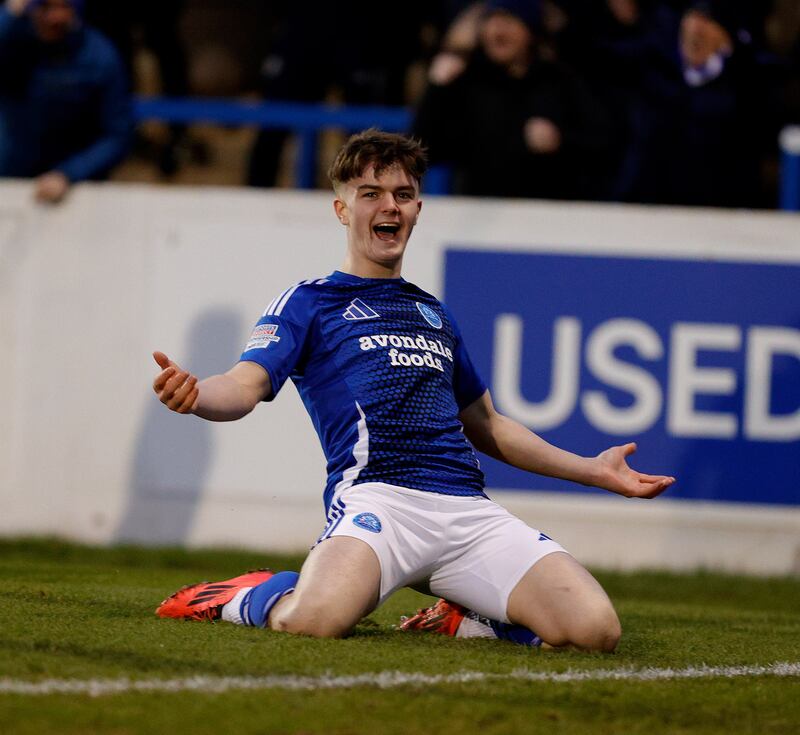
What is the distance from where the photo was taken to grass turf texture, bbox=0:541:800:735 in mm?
3463

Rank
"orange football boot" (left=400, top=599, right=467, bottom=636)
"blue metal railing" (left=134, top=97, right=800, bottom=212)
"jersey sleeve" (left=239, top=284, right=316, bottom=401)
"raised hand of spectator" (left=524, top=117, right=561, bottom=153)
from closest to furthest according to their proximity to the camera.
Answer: "jersey sleeve" (left=239, top=284, right=316, bottom=401) < "orange football boot" (left=400, top=599, right=467, bottom=636) < "raised hand of spectator" (left=524, top=117, right=561, bottom=153) < "blue metal railing" (left=134, top=97, right=800, bottom=212)

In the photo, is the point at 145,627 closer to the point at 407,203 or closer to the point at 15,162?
the point at 407,203

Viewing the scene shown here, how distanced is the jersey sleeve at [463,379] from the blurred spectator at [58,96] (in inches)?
149

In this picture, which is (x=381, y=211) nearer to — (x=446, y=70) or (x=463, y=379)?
(x=463, y=379)

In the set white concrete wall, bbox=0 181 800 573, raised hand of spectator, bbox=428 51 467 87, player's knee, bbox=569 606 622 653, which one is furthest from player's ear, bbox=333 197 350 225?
raised hand of spectator, bbox=428 51 467 87

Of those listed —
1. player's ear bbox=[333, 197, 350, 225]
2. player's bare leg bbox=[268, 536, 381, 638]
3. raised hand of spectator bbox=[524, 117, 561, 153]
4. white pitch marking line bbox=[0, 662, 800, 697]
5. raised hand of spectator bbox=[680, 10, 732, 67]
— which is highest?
raised hand of spectator bbox=[680, 10, 732, 67]

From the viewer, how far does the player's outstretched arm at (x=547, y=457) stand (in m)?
4.89

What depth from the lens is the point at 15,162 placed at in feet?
29.0

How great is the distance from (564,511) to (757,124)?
7.71ft

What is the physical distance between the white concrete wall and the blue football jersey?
3.02 metres

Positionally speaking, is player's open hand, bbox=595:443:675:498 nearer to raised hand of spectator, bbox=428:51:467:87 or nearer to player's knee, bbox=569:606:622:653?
player's knee, bbox=569:606:622:653

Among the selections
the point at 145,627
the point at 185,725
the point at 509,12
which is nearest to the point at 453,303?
the point at 509,12

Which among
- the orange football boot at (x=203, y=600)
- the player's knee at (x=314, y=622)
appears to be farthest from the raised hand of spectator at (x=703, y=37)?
the player's knee at (x=314, y=622)

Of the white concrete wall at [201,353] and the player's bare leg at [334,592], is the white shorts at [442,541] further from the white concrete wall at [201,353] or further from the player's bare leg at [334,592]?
the white concrete wall at [201,353]
